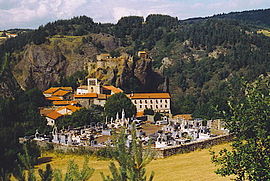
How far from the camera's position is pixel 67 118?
1825 inches

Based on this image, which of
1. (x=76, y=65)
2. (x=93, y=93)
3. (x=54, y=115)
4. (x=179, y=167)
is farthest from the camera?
(x=76, y=65)

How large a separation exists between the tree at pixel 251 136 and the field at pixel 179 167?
7278mm

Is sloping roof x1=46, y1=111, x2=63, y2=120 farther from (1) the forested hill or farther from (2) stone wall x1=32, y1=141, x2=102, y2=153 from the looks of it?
(1) the forested hill

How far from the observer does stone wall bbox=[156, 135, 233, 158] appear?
28.3 m

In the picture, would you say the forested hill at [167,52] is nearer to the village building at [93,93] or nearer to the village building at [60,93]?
the village building at [60,93]

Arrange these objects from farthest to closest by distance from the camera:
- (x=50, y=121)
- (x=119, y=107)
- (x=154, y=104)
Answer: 1. (x=154, y=104)
2. (x=119, y=107)
3. (x=50, y=121)

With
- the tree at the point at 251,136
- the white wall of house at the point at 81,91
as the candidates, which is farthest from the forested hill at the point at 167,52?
the tree at the point at 251,136

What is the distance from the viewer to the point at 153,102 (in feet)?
210

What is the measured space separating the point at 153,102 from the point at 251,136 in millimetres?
50193

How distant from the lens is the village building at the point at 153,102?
2501 inches

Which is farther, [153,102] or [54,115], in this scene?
[153,102]

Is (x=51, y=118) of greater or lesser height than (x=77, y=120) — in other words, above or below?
below

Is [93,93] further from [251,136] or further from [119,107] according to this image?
[251,136]

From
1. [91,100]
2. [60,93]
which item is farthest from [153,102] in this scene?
[60,93]
